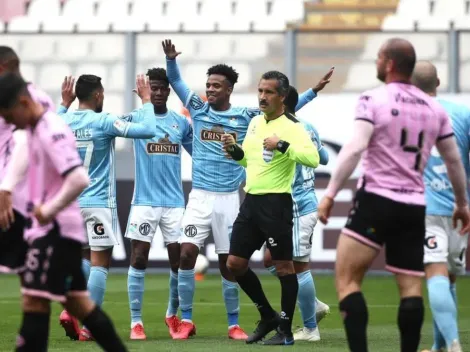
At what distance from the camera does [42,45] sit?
1989 cm

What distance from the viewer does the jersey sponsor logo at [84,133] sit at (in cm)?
990

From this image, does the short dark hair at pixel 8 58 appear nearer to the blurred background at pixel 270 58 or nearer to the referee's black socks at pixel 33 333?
the referee's black socks at pixel 33 333

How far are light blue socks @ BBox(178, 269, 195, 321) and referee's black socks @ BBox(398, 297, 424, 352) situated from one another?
3466 mm

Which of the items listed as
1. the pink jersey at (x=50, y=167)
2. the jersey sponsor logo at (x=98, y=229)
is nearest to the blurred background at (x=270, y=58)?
the jersey sponsor logo at (x=98, y=229)

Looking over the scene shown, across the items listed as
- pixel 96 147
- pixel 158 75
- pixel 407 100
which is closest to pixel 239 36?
pixel 158 75

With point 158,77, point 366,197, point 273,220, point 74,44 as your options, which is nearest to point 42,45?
point 74,44

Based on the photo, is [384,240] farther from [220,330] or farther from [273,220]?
[220,330]

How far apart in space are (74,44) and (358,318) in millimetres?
13790

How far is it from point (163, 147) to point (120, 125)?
1.04 metres

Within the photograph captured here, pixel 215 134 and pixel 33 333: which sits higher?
pixel 215 134

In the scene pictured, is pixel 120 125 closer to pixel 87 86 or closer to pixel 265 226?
pixel 87 86

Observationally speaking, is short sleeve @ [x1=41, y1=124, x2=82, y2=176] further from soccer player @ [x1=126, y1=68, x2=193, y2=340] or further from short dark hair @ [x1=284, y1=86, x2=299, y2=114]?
soccer player @ [x1=126, y1=68, x2=193, y2=340]

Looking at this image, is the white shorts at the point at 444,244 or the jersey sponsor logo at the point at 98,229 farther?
the jersey sponsor logo at the point at 98,229

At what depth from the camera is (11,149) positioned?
24.4ft
